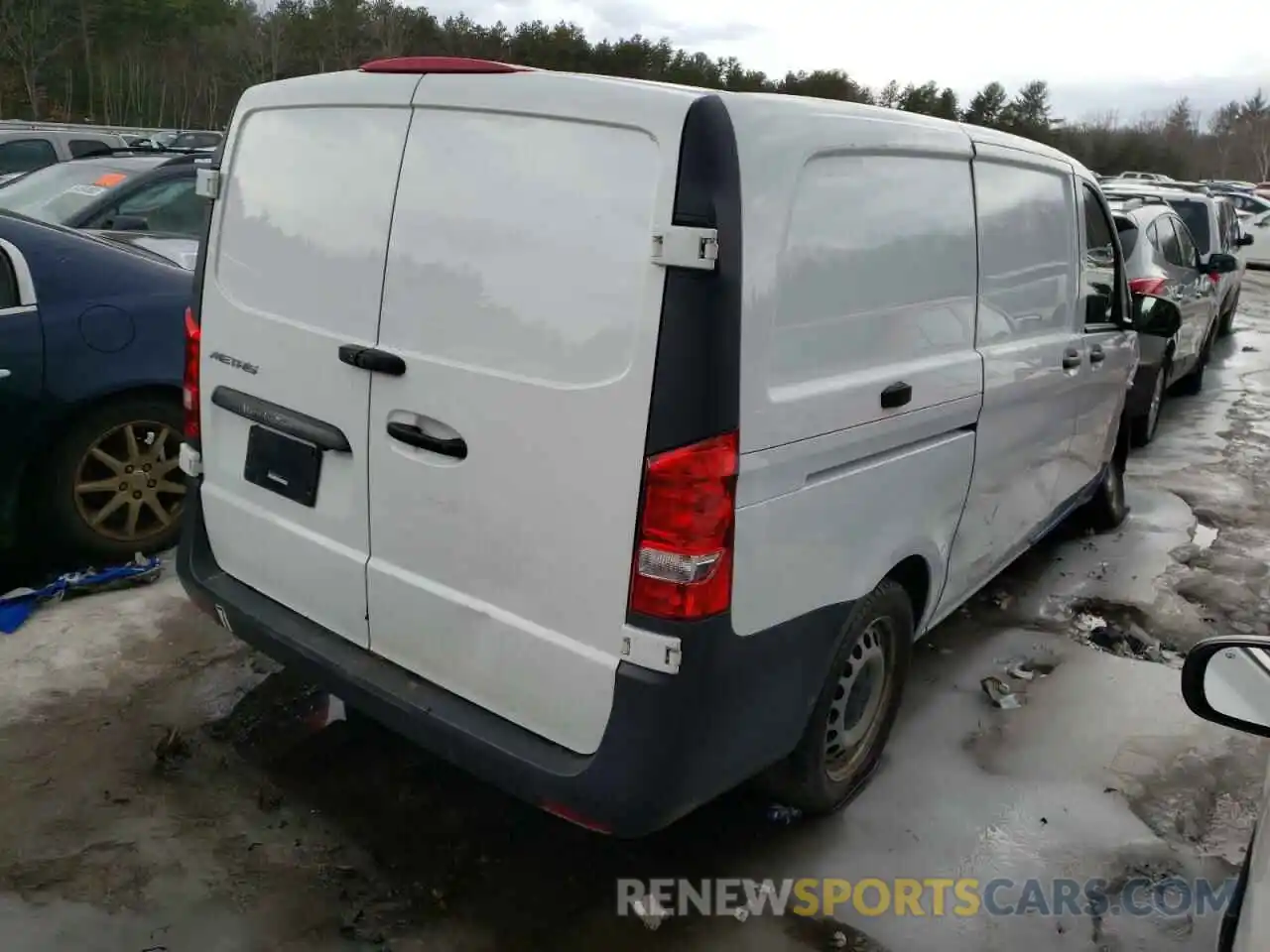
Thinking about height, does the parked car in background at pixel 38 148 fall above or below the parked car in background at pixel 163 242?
above

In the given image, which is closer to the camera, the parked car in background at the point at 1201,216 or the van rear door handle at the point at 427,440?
the van rear door handle at the point at 427,440

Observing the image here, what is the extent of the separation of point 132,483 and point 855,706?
3.17 metres

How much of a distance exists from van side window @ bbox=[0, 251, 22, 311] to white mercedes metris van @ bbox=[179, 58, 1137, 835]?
1428 millimetres

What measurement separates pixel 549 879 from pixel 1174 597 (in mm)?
3617

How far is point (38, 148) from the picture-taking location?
13.0 m

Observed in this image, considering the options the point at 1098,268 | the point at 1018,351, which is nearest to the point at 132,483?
the point at 1018,351

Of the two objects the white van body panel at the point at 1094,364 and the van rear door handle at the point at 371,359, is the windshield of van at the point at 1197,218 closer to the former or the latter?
the white van body panel at the point at 1094,364

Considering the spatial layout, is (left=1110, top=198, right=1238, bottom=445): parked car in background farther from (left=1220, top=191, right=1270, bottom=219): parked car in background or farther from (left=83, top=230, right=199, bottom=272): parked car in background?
(left=1220, top=191, right=1270, bottom=219): parked car in background

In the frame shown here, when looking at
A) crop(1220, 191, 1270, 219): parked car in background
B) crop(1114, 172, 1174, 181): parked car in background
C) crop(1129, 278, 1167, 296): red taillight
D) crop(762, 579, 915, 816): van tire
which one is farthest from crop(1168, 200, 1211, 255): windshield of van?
crop(1114, 172, 1174, 181): parked car in background

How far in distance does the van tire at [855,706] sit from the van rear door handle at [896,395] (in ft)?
1.78

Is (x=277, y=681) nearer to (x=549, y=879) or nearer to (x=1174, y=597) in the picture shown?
(x=549, y=879)

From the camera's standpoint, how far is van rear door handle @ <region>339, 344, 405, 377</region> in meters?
2.56

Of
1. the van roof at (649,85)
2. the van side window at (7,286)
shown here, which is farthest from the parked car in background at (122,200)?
the van roof at (649,85)

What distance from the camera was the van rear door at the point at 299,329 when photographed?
8.76ft
